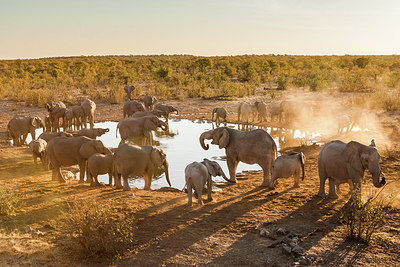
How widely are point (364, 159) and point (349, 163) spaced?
40 cm

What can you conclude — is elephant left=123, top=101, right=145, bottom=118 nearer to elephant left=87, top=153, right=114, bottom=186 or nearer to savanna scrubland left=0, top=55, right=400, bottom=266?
savanna scrubland left=0, top=55, right=400, bottom=266

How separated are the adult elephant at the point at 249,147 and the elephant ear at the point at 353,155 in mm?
2174

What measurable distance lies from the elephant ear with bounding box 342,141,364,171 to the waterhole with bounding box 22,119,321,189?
4.23 m

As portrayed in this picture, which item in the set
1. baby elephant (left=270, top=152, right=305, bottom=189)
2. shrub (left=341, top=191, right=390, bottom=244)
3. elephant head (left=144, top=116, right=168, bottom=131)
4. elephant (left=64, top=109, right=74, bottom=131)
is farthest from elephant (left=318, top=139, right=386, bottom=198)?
elephant (left=64, top=109, right=74, bottom=131)

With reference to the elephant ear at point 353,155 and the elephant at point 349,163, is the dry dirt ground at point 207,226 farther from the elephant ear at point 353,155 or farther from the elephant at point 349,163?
the elephant ear at point 353,155

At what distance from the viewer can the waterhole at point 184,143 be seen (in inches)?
444

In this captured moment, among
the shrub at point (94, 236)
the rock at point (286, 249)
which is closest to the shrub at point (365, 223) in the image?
the rock at point (286, 249)

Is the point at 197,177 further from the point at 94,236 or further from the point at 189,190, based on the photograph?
the point at 94,236

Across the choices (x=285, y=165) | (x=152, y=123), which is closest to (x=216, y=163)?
(x=285, y=165)

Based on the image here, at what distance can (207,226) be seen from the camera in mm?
6934

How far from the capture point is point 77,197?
27.8 ft

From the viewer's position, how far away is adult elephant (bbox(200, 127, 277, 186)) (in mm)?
9609

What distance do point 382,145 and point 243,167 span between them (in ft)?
18.8

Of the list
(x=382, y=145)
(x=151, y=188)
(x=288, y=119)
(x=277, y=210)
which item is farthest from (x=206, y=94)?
(x=277, y=210)
